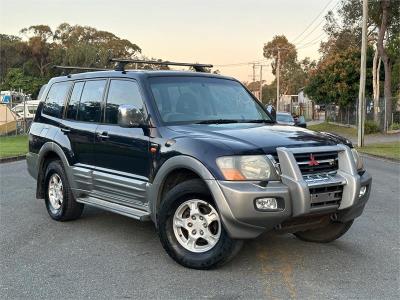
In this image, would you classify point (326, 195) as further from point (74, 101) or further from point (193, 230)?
point (74, 101)

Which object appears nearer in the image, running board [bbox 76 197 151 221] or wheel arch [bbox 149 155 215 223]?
wheel arch [bbox 149 155 215 223]

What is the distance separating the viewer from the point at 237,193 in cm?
480

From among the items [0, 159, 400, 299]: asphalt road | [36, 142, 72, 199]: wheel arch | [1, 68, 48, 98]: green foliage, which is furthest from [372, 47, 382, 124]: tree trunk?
[1, 68, 48, 98]: green foliage

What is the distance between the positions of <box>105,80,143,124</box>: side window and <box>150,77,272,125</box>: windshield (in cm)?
21

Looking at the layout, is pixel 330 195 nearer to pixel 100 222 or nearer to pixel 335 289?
pixel 335 289

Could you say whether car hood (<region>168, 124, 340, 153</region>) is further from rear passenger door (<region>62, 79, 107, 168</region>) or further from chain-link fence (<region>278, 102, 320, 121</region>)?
chain-link fence (<region>278, 102, 320, 121</region>)

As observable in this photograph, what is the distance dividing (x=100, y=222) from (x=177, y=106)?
2.28 m

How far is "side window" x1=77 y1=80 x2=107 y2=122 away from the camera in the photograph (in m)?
6.82

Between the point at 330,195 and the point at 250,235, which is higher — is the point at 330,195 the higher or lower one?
the higher one

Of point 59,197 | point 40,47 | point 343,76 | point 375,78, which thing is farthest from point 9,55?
point 59,197

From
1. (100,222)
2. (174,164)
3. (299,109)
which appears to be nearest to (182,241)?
(174,164)

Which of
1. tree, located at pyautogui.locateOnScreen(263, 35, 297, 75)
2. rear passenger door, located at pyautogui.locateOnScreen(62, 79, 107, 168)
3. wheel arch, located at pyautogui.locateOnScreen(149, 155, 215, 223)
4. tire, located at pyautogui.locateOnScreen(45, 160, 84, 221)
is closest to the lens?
wheel arch, located at pyautogui.locateOnScreen(149, 155, 215, 223)

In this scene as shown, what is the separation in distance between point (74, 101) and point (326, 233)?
365cm

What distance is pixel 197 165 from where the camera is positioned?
16.8ft
